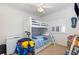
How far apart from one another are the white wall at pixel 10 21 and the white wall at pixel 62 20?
0.24 metres

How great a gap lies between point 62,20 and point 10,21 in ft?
2.15

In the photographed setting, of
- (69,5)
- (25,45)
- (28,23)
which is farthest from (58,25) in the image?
(25,45)

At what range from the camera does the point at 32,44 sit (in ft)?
3.53

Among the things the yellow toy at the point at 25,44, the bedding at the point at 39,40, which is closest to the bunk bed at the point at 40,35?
the bedding at the point at 39,40

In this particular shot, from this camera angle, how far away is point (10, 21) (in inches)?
40.1

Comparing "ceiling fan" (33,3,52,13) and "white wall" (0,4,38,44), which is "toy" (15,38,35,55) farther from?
"ceiling fan" (33,3,52,13)

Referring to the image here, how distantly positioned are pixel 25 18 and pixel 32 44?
35cm

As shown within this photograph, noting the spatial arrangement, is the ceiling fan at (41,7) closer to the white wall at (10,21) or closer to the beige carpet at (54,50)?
the white wall at (10,21)

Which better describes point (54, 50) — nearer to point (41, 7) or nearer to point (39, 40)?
point (39, 40)

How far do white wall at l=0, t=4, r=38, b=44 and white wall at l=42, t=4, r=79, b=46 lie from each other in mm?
237

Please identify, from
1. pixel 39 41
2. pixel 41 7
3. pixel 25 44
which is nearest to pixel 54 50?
pixel 39 41

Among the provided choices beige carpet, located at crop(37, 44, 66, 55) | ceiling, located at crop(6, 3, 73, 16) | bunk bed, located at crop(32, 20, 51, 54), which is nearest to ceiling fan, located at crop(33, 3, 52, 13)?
ceiling, located at crop(6, 3, 73, 16)

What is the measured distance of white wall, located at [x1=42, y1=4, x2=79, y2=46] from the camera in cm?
101

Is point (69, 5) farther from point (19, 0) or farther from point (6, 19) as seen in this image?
point (6, 19)
